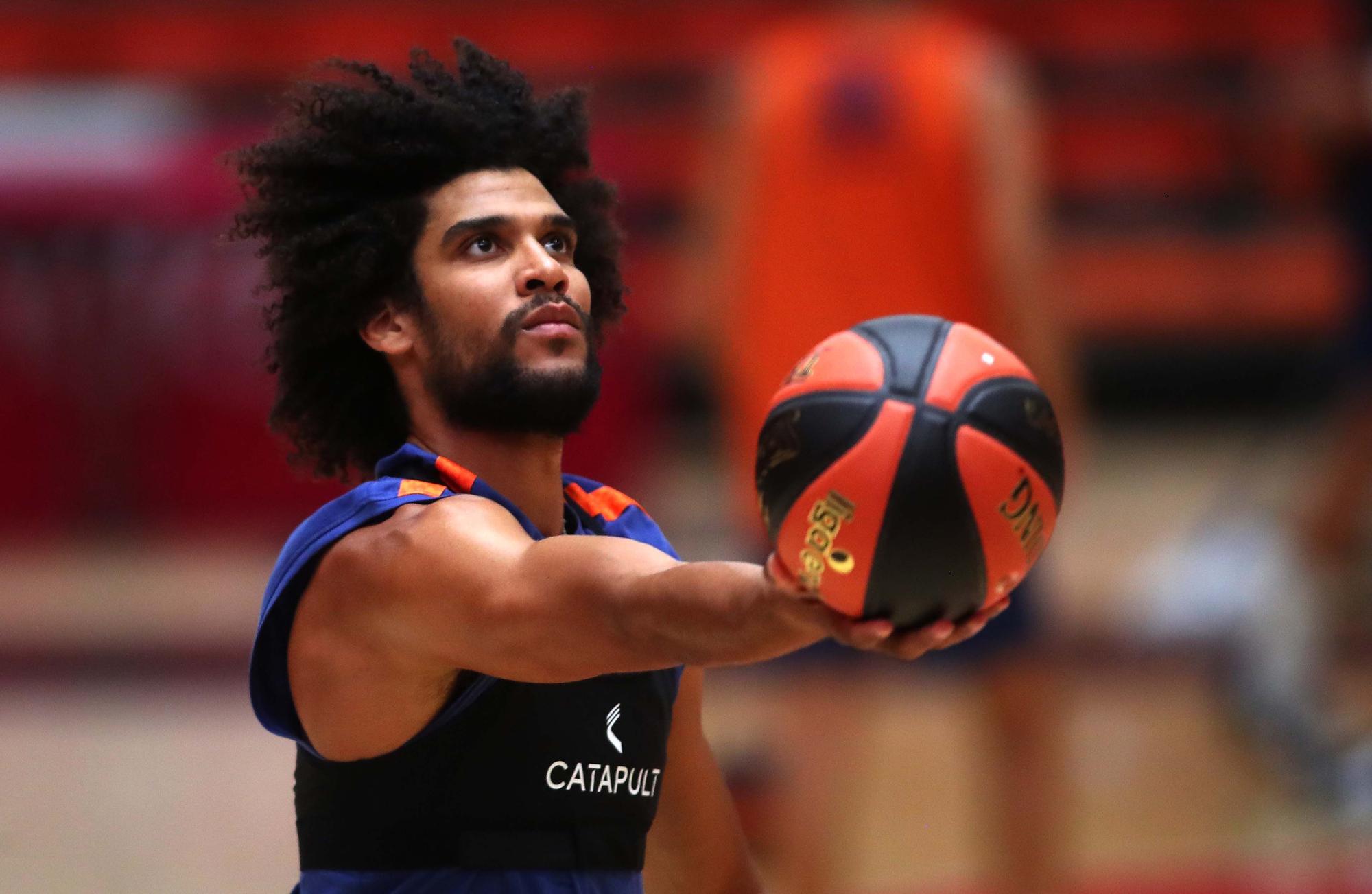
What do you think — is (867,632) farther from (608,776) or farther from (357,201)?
(357,201)

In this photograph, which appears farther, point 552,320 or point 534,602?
point 552,320

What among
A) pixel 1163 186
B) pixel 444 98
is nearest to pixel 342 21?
pixel 1163 186

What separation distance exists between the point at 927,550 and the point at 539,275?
2.51 ft

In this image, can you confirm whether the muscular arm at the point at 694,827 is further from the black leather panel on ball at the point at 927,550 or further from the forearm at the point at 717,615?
the black leather panel on ball at the point at 927,550

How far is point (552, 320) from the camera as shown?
7.43 ft

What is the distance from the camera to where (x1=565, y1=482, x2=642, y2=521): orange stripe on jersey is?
248cm

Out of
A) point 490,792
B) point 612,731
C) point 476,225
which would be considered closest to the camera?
point 490,792

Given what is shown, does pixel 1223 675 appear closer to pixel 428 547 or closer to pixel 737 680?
pixel 737 680

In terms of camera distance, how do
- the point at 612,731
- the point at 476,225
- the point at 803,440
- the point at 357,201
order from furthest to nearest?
the point at 357,201 < the point at 476,225 < the point at 612,731 < the point at 803,440

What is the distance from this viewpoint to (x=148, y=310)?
761cm

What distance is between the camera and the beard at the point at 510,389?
2.24 meters

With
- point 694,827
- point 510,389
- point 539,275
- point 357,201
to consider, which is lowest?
point 694,827

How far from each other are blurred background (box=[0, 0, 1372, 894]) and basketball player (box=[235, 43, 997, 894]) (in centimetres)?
30

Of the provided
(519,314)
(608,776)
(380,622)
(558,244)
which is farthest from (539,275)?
(608,776)
